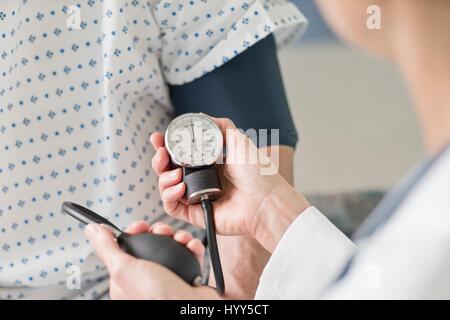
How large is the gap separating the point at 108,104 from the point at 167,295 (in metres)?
0.31

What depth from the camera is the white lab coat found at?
0.46 metres

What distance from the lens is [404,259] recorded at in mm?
485

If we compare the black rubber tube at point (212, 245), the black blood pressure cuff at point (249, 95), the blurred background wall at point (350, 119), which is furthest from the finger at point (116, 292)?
the blurred background wall at point (350, 119)

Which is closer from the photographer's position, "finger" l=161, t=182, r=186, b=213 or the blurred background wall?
"finger" l=161, t=182, r=186, b=213

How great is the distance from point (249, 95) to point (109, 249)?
0.33m

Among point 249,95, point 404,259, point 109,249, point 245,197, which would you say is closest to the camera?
point 404,259

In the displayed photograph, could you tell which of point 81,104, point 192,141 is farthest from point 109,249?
point 81,104

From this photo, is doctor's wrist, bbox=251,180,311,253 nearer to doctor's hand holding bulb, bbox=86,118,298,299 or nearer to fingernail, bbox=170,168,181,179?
doctor's hand holding bulb, bbox=86,118,298,299

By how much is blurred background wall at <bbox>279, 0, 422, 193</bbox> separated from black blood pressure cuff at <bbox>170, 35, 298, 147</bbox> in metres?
0.41

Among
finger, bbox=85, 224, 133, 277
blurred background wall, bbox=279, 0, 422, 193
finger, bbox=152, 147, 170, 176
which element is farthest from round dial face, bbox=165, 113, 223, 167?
blurred background wall, bbox=279, 0, 422, 193

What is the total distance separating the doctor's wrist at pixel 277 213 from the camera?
2.47 ft

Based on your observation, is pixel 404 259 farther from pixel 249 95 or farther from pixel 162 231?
Result: pixel 249 95
